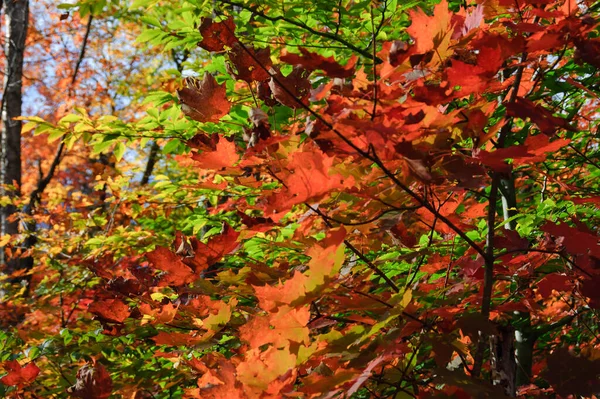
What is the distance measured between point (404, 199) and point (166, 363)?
1991mm

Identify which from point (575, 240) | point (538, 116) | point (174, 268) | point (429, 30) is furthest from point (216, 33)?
point (575, 240)

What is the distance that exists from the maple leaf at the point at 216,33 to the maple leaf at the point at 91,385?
103 centimetres

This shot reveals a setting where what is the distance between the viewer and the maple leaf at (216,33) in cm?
113

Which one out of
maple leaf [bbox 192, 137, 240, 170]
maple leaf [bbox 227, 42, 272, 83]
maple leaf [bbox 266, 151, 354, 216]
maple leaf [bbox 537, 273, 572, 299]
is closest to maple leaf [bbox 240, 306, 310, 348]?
maple leaf [bbox 266, 151, 354, 216]

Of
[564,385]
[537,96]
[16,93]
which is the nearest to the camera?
[564,385]

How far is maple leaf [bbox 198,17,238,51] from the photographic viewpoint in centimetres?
113

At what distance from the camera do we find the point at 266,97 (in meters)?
1.35

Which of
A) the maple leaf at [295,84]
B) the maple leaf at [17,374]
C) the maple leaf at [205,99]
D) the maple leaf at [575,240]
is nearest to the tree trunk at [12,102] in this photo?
the maple leaf at [17,374]

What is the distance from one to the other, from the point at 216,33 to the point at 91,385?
1089 millimetres

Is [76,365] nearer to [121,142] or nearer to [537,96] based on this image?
[121,142]

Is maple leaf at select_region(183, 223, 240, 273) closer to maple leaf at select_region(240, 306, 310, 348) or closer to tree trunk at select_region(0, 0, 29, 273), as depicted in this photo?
maple leaf at select_region(240, 306, 310, 348)

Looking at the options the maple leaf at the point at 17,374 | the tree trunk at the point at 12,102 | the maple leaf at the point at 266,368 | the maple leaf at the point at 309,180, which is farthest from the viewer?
the tree trunk at the point at 12,102

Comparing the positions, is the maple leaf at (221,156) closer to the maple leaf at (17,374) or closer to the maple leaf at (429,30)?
the maple leaf at (429,30)

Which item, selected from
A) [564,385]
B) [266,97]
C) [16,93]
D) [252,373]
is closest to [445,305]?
[564,385]
